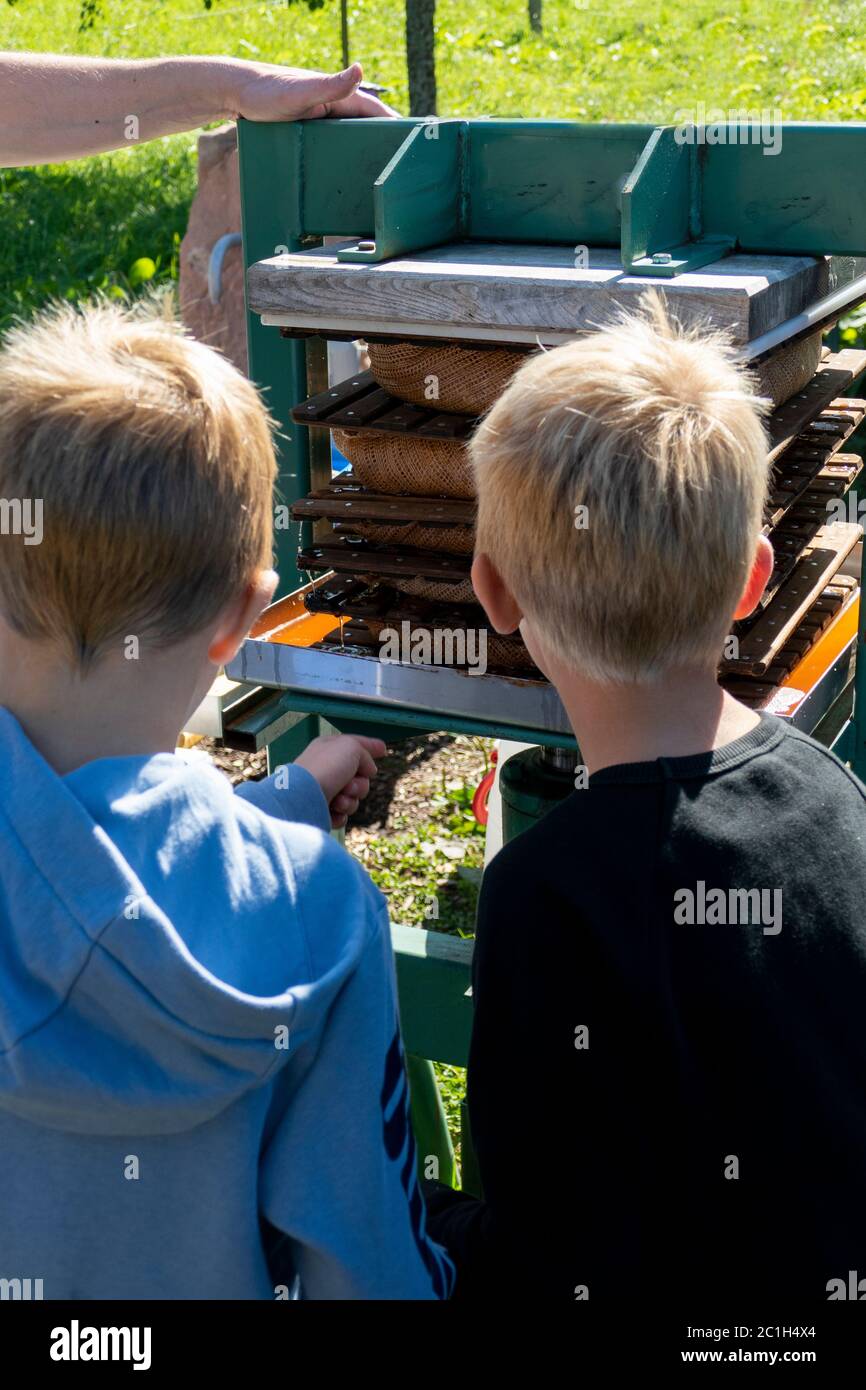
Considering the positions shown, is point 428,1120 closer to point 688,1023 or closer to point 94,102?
point 688,1023

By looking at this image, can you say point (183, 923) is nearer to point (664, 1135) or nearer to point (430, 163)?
point (664, 1135)

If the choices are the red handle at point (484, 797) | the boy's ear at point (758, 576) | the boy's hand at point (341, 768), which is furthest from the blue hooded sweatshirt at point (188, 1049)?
the red handle at point (484, 797)

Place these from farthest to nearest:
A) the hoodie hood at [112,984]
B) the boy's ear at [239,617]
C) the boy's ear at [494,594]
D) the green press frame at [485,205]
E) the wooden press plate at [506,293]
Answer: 1. the green press frame at [485,205]
2. the wooden press plate at [506,293]
3. the boy's ear at [494,594]
4. the boy's ear at [239,617]
5. the hoodie hood at [112,984]

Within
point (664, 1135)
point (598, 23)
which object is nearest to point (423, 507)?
point (664, 1135)

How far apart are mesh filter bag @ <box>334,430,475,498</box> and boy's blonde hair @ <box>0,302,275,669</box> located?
2.38ft

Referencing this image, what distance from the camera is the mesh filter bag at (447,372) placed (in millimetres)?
2016

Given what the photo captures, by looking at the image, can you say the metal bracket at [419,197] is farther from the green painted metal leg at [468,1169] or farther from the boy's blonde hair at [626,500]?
the green painted metal leg at [468,1169]

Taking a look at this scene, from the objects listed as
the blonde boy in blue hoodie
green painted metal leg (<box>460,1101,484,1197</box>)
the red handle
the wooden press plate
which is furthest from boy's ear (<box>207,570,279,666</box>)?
the red handle

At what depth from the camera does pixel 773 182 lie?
2012 mm

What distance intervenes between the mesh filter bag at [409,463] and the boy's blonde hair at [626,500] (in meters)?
0.49

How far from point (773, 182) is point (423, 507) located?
61 cm

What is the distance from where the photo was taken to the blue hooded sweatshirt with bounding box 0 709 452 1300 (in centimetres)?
120

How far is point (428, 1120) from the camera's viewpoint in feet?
8.57

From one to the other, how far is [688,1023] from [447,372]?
1.00 meters
